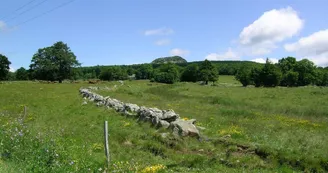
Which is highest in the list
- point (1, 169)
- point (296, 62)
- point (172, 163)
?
point (296, 62)

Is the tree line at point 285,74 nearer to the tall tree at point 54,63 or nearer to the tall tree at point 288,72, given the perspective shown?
the tall tree at point 288,72

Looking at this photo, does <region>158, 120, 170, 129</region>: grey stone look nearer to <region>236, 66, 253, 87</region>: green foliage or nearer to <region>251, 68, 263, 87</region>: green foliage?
<region>251, 68, 263, 87</region>: green foliage

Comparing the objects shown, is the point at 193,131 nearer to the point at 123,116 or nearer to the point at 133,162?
the point at 133,162

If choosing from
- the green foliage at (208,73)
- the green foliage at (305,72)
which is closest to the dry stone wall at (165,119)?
the green foliage at (208,73)

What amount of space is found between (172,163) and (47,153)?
5624mm

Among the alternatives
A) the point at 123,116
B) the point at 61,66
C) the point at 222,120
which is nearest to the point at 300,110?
the point at 222,120

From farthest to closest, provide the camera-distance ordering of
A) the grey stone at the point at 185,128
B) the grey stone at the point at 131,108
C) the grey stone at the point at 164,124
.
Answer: the grey stone at the point at 131,108
the grey stone at the point at 164,124
the grey stone at the point at 185,128

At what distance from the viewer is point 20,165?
10930 mm

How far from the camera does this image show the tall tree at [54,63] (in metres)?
114

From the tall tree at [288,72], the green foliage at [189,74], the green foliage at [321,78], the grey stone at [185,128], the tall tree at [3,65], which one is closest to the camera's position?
the grey stone at [185,128]

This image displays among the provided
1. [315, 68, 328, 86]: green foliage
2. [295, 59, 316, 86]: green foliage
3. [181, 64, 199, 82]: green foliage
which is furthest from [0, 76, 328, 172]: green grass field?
[181, 64, 199, 82]: green foliage

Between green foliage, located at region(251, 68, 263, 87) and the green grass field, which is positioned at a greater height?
green foliage, located at region(251, 68, 263, 87)

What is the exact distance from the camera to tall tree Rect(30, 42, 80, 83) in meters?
114

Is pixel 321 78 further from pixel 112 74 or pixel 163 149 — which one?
pixel 163 149
